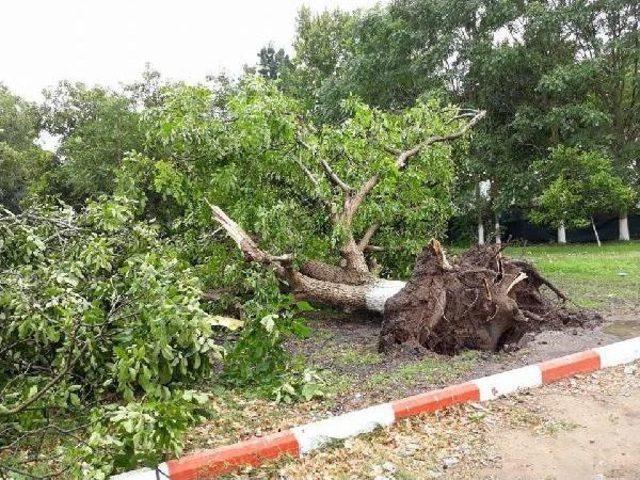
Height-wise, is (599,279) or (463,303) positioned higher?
(463,303)

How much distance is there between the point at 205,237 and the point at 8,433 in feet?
12.5

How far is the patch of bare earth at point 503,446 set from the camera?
2736 mm

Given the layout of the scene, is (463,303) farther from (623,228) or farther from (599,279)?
(623,228)

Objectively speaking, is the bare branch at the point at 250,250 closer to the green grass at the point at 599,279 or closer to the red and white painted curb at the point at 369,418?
the red and white painted curb at the point at 369,418

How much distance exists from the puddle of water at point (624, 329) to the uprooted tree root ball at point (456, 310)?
476mm

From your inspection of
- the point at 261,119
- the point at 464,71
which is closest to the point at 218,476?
the point at 261,119

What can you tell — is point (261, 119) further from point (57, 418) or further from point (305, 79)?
point (305, 79)

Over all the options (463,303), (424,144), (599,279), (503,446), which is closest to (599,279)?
(599,279)

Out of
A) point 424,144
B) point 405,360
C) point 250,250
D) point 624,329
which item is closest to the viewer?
point 405,360

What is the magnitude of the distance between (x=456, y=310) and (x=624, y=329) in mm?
1627

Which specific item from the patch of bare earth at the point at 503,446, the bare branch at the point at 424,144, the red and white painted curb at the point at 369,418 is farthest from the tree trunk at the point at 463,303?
the bare branch at the point at 424,144

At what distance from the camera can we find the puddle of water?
16.1 ft

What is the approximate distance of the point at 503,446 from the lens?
2.99m

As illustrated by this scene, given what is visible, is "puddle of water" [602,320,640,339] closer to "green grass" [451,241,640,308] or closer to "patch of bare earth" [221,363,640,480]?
"green grass" [451,241,640,308]
